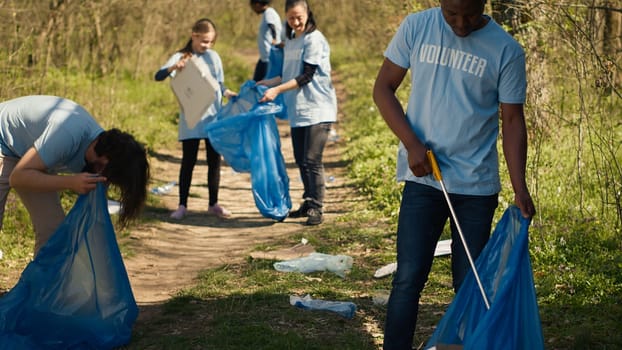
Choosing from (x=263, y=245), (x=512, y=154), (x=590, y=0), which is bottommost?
(x=263, y=245)

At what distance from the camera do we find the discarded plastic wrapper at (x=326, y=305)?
481cm

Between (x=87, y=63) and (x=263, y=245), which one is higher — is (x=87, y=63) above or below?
above

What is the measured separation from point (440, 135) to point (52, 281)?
2067 millimetres

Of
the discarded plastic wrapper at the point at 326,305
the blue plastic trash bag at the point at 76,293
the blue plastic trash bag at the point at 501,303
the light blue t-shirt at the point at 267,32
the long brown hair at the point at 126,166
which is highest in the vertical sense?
the light blue t-shirt at the point at 267,32

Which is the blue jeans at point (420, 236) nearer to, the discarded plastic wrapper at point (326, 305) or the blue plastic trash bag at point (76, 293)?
the discarded plastic wrapper at point (326, 305)

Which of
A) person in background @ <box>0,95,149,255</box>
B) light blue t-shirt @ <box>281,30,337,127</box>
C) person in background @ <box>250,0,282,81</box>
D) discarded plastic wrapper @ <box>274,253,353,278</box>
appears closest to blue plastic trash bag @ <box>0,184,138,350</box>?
person in background @ <box>0,95,149,255</box>

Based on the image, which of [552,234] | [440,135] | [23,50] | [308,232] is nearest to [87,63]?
[23,50]

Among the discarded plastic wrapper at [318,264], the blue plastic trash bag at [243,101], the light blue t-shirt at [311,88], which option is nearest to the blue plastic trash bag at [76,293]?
the discarded plastic wrapper at [318,264]

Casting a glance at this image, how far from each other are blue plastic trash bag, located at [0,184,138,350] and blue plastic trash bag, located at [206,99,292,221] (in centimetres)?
310

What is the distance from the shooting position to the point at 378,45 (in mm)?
15375

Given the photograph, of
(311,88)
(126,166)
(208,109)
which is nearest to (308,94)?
(311,88)

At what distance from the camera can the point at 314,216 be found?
738 cm

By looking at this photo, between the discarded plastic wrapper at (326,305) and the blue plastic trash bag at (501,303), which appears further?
the discarded plastic wrapper at (326,305)

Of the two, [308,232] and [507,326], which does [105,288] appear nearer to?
[507,326]
